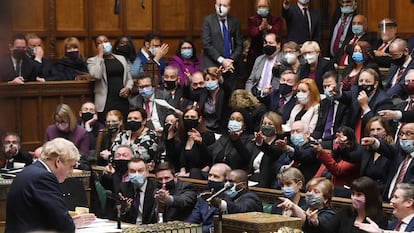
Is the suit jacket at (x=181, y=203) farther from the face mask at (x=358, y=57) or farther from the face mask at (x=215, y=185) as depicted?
the face mask at (x=358, y=57)

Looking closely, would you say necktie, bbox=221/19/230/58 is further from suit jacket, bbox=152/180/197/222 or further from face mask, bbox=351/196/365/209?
face mask, bbox=351/196/365/209

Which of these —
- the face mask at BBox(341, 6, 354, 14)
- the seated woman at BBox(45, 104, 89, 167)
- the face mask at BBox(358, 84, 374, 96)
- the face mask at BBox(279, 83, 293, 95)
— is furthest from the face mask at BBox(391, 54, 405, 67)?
the seated woman at BBox(45, 104, 89, 167)

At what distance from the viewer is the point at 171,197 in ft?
22.3

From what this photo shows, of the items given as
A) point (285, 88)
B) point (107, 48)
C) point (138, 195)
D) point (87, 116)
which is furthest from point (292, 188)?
point (107, 48)

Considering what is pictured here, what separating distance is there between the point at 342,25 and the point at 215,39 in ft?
5.44

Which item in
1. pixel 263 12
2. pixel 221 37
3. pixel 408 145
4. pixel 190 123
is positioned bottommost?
pixel 190 123

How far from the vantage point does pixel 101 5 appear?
42.0ft

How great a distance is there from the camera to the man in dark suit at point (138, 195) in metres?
7.05

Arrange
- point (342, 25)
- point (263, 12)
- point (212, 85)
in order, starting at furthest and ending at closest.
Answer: point (263, 12)
point (342, 25)
point (212, 85)

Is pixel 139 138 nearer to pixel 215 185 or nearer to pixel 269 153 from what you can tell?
pixel 269 153

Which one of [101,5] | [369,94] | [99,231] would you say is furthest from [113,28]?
[99,231]

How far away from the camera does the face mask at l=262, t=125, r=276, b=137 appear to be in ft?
25.4

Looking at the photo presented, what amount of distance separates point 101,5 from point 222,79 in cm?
381

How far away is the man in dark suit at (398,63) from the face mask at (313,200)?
8.79ft
